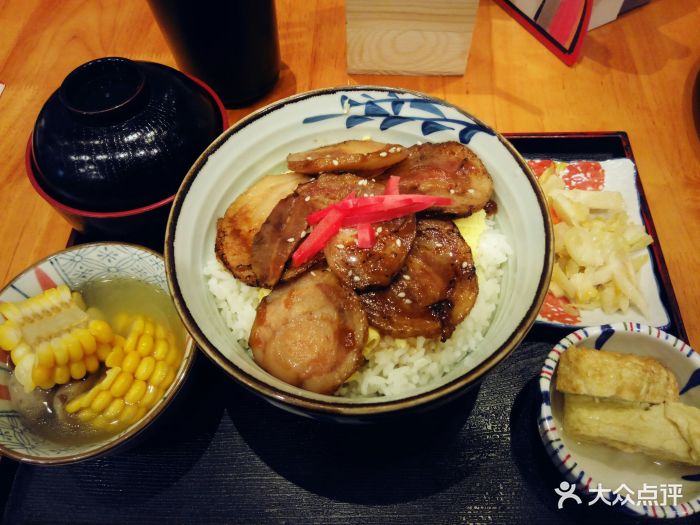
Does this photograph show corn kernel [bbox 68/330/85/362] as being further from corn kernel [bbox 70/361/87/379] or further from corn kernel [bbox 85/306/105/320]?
corn kernel [bbox 85/306/105/320]

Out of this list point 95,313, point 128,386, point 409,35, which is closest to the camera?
point 128,386

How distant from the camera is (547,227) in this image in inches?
64.6

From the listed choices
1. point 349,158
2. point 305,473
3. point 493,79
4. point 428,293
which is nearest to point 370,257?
point 428,293

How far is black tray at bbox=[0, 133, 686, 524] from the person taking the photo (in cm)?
168

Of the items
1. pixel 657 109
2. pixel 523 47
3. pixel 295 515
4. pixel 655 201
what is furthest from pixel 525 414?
pixel 523 47

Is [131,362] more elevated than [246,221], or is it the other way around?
[246,221]

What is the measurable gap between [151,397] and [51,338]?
475mm

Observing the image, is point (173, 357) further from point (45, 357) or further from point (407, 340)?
point (407, 340)

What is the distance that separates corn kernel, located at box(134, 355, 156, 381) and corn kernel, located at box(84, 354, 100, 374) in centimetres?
19

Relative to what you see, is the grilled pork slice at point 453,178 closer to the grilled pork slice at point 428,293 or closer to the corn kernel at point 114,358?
the grilled pork slice at point 428,293

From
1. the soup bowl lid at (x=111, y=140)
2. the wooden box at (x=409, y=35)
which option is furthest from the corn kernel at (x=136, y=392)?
the wooden box at (x=409, y=35)

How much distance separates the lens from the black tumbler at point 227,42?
7.51 ft

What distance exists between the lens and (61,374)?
1.80 meters

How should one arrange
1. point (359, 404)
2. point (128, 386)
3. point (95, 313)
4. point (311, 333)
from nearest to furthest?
point (359, 404), point (311, 333), point (128, 386), point (95, 313)
